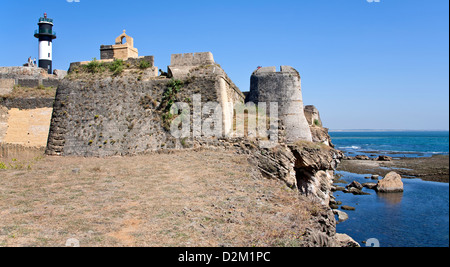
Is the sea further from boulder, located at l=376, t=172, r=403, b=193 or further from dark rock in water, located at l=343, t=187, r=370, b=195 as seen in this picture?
dark rock in water, located at l=343, t=187, r=370, b=195

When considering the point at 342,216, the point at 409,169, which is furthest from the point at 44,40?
the point at 409,169

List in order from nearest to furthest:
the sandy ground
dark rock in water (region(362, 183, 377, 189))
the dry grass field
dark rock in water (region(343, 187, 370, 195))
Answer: the dry grass field, dark rock in water (region(343, 187, 370, 195)), dark rock in water (region(362, 183, 377, 189)), the sandy ground

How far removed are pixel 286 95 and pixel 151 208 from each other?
53.4 feet

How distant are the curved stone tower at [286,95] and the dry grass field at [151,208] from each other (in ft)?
37.4

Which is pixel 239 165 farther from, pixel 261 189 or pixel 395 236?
pixel 395 236

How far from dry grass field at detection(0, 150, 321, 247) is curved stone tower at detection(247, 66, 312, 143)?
37.4 feet

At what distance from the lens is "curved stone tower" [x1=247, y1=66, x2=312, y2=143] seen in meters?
21.5

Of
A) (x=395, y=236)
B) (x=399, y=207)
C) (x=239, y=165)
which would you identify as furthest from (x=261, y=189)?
(x=399, y=207)

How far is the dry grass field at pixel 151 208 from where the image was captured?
525 cm

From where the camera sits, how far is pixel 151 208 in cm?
679

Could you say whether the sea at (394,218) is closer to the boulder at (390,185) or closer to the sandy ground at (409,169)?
the boulder at (390,185)

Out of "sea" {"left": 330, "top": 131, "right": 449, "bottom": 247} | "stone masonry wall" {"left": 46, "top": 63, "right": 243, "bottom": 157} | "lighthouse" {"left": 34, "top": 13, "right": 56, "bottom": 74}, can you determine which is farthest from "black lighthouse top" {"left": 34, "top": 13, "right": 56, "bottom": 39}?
"sea" {"left": 330, "top": 131, "right": 449, "bottom": 247}

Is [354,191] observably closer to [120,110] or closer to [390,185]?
[390,185]
